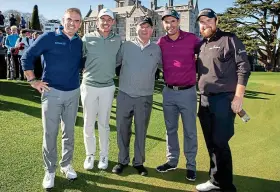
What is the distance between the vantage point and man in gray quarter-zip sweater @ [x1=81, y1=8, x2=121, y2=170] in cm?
415

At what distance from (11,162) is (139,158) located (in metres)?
2.05

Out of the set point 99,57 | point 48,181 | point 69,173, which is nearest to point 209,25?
point 99,57

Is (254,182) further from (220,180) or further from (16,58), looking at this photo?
(16,58)

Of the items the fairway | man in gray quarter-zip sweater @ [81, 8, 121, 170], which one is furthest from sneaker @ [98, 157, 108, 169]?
the fairway

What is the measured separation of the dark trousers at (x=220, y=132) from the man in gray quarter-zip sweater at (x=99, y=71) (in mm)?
1480

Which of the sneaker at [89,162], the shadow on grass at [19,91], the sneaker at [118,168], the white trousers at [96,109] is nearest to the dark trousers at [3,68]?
the shadow on grass at [19,91]

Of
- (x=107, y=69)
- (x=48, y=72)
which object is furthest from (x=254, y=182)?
(x=48, y=72)

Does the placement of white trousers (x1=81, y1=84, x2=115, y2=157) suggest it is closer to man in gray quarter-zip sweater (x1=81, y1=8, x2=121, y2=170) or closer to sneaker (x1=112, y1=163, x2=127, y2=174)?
man in gray quarter-zip sweater (x1=81, y1=8, x2=121, y2=170)

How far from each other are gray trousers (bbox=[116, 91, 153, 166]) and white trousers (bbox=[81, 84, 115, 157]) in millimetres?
193

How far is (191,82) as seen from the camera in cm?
435

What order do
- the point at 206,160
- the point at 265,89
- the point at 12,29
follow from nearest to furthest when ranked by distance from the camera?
the point at 206,160
the point at 12,29
the point at 265,89

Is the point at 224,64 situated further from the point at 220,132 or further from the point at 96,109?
the point at 96,109

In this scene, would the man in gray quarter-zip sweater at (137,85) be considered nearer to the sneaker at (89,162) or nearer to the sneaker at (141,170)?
the sneaker at (141,170)

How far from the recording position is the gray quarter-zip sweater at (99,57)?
414 cm
